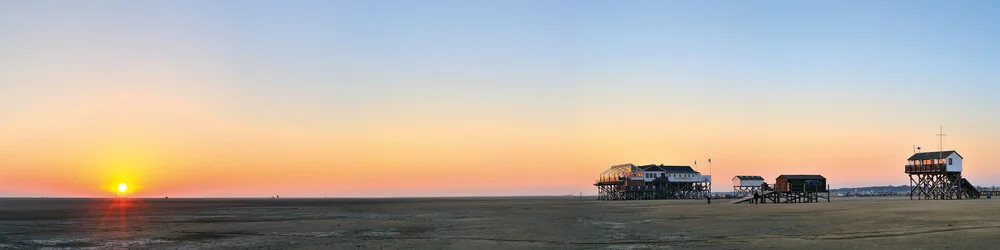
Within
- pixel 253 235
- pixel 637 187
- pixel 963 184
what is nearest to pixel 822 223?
pixel 253 235

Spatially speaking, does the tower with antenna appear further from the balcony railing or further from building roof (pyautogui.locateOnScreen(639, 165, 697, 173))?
building roof (pyautogui.locateOnScreen(639, 165, 697, 173))

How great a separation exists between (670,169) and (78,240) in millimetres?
118831

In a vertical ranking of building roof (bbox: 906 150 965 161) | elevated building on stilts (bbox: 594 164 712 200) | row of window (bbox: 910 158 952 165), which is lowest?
elevated building on stilts (bbox: 594 164 712 200)

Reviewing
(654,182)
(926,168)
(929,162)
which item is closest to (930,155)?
(929,162)

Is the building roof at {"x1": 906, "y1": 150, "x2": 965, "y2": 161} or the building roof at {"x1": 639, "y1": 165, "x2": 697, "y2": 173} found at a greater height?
the building roof at {"x1": 906, "y1": 150, "x2": 965, "y2": 161}

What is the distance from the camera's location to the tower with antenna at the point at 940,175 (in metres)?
96.2

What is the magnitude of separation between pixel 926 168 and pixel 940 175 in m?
1.96

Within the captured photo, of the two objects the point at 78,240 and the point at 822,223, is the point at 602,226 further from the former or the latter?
the point at 78,240

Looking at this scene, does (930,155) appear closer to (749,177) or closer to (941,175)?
(941,175)

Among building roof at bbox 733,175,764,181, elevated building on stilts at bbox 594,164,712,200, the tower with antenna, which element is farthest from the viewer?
building roof at bbox 733,175,764,181

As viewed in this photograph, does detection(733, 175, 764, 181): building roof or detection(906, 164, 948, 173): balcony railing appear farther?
detection(733, 175, 764, 181): building roof

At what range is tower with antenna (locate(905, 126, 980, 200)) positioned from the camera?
96.2 m

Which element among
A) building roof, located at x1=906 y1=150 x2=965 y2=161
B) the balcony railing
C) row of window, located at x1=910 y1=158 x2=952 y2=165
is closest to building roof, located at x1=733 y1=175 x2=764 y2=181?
building roof, located at x1=906 y1=150 x2=965 y2=161

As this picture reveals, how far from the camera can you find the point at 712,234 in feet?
105
